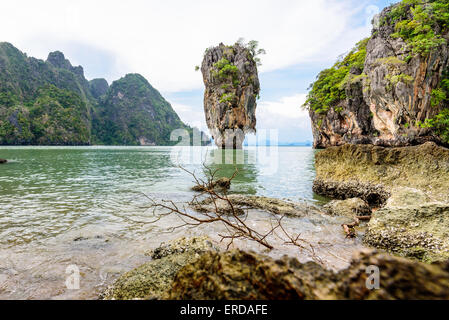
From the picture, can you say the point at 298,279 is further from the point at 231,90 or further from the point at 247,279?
the point at 231,90

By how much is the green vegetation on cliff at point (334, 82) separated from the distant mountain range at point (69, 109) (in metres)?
94.3

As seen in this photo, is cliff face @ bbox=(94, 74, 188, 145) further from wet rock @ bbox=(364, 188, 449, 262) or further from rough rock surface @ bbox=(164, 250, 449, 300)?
rough rock surface @ bbox=(164, 250, 449, 300)

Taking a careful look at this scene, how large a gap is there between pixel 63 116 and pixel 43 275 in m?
110

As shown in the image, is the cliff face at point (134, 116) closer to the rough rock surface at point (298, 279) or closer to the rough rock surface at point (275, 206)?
the rough rock surface at point (275, 206)

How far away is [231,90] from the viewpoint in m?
50.1

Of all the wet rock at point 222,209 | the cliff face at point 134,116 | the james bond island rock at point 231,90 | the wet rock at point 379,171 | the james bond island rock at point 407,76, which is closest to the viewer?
the wet rock at point 379,171

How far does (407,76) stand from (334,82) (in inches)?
608

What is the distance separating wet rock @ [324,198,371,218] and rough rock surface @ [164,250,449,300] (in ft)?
19.2

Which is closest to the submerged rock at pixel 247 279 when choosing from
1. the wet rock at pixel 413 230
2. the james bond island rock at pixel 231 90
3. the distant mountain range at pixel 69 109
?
the wet rock at pixel 413 230

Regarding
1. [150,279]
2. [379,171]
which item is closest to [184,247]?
[150,279]

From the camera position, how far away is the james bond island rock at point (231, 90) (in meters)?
49.6

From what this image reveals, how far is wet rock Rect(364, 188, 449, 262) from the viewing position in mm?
3689
